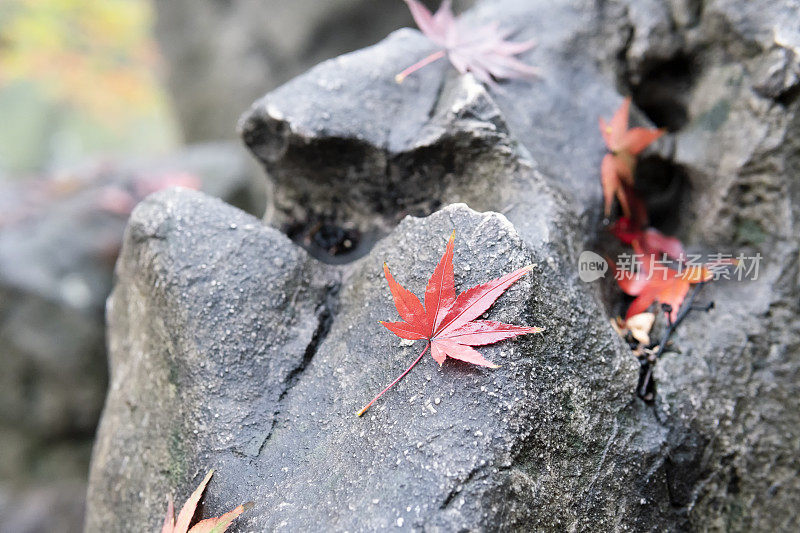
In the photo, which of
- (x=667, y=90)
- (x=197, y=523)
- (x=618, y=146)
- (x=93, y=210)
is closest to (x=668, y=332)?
(x=618, y=146)

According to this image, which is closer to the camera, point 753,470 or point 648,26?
point 753,470

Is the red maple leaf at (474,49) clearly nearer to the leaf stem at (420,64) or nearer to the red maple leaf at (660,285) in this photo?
the leaf stem at (420,64)

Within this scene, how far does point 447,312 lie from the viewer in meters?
1.35

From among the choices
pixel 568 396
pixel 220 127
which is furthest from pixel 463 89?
pixel 220 127

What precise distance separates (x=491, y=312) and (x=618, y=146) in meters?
0.95

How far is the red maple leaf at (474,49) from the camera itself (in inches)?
76.2

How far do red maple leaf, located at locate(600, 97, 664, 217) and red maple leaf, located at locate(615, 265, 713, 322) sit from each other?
9.5 inches

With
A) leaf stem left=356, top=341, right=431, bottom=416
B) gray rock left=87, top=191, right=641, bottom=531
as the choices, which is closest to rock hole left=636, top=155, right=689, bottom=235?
gray rock left=87, top=191, right=641, bottom=531

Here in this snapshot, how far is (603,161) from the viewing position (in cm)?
192

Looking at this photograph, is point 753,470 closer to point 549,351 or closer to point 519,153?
point 549,351

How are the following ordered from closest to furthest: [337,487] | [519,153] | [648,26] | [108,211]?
[337,487] → [519,153] → [648,26] → [108,211]

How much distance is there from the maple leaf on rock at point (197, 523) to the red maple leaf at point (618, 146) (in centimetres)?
148

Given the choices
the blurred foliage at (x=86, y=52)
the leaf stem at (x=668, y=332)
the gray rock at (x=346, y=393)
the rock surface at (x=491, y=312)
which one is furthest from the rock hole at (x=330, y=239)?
the blurred foliage at (x=86, y=52)

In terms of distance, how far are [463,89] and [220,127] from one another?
416 centimetres
